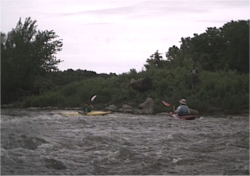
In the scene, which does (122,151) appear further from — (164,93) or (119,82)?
(119,82)

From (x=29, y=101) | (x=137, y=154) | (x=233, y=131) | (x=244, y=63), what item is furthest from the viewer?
(x=244, y=63)

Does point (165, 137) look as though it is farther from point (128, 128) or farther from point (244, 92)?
point (244, 92)

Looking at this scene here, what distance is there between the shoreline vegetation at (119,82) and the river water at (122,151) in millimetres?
10548

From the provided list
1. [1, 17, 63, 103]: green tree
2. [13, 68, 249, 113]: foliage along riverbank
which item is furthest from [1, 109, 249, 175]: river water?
[1, 17, 63, 103]: green tree

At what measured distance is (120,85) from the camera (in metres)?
30.8

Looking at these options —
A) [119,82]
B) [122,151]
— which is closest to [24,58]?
[119,82]

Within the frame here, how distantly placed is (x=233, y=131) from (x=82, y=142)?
610 centimetres

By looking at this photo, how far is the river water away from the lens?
904cm

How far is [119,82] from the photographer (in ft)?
104

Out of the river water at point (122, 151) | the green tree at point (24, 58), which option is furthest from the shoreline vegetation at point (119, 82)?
the river water at point (122, 151)

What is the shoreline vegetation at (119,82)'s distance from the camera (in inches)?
1031

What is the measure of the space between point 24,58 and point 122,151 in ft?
75.4

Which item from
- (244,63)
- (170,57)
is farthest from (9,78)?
(244,63)

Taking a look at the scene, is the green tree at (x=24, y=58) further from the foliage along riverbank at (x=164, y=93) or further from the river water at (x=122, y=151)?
the river water at (x=122, y=151)
